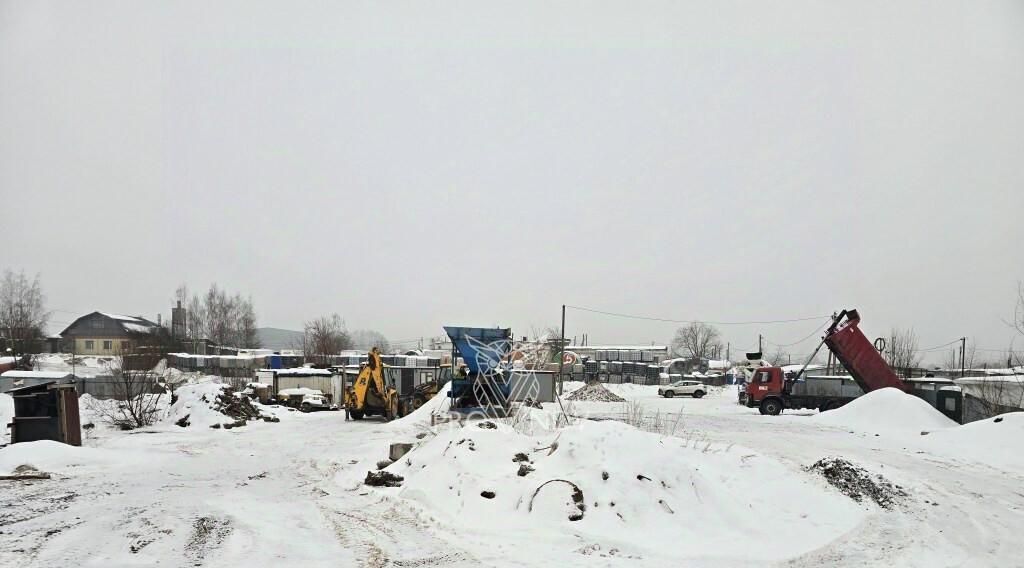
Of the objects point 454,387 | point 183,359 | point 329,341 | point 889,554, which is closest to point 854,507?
point 889,554

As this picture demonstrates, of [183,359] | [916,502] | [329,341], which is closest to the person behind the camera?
[916,502]

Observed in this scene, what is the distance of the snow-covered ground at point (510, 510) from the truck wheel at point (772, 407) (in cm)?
1477

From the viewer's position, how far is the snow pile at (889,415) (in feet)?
66.8

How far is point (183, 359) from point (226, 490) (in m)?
54.7

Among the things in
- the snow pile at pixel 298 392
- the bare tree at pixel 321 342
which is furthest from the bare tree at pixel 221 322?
the snow pile at pixel 298 392

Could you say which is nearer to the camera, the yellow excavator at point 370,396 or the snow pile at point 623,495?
the snow pile at point 623,495

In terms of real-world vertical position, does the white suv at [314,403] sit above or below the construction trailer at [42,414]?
below

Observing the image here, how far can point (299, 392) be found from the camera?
28578 millimetres

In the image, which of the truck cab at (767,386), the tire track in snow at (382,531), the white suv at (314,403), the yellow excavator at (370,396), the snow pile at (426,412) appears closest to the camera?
the tire track in snow at (382,531)

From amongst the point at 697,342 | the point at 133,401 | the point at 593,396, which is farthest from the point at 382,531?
the point at 697,342

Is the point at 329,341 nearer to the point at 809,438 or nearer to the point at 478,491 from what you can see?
the point at 809,438

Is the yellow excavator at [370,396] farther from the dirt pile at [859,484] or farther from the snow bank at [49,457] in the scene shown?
the dirt pile at [859,484]

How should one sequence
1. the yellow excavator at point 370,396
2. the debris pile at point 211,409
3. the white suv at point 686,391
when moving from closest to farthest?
1. the debris pile at point 211,409
2. the yellow excavator at point 370,396
3. the white suv at point 686,391

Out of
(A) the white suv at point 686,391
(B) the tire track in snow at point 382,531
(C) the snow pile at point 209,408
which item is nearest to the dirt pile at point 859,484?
(B) the tire track in snow at point 382,531
